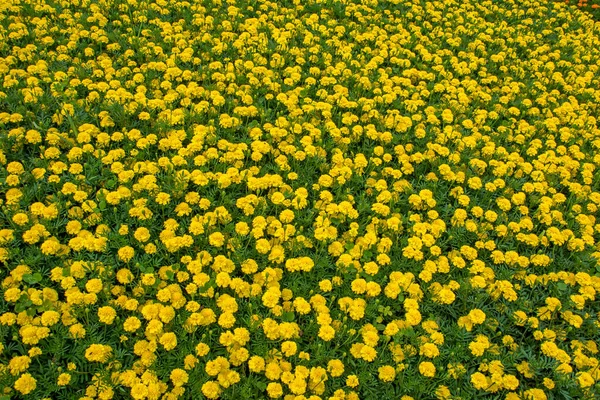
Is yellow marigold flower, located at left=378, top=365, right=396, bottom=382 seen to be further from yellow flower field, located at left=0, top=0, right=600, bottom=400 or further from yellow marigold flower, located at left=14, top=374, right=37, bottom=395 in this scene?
yellow marigold flower, located at left=14, top=374, right=37, bottom=395

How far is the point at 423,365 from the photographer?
3.13 m

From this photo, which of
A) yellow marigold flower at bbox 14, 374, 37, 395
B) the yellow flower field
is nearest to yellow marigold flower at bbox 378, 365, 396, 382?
the yellow flower field

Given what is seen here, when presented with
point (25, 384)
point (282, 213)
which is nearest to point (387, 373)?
point (282, 213)

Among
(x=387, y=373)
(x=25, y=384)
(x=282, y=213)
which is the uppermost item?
(x=282, y=213)

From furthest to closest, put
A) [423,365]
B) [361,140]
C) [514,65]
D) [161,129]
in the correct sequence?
[514,65]
[361,140]
[161,129]
[423,365]

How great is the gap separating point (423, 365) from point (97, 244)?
7.91ft

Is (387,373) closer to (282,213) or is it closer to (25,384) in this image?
(282,213)

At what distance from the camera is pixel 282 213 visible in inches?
152

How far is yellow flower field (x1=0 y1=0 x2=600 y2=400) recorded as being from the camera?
122 inches

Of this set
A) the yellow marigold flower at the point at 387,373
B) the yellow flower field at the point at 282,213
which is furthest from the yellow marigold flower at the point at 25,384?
the yellow marigold flower at the point at 387,373

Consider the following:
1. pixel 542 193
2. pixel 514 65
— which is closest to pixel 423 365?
pixel 542 193

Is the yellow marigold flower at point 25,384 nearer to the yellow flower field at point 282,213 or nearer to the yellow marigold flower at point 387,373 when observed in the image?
the yellow flower field at point 282,213

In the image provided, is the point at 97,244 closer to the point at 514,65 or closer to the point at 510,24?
the point at 514,65

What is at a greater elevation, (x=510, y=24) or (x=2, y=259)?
(x=510, y=24)
